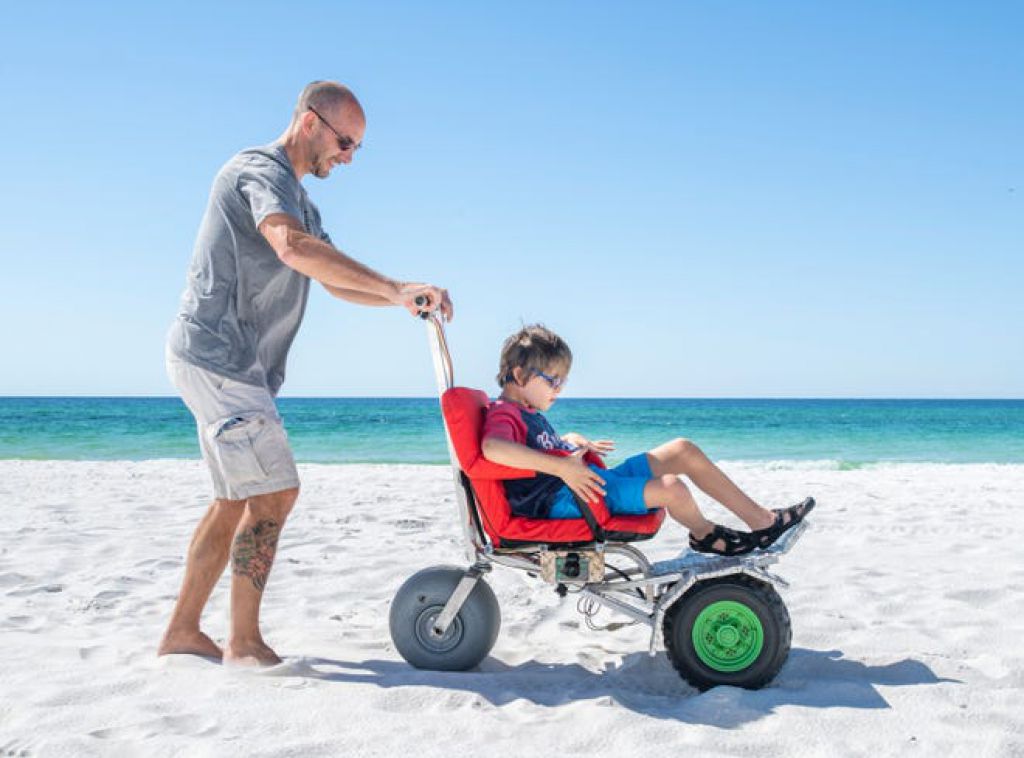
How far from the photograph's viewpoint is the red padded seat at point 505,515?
3297 mm

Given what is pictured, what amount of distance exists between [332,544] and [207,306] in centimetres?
311

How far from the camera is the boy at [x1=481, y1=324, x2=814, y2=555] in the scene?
322 cm

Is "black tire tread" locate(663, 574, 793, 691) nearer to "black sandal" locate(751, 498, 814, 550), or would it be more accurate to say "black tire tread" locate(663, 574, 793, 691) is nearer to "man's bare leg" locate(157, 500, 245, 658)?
"black sandal" locate(751, 498, 814, 550)

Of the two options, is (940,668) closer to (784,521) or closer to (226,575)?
(784,521)

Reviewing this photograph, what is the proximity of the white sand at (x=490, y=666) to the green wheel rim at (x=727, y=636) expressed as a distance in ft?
0.43

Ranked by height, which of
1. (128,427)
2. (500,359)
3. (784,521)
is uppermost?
(500,359)

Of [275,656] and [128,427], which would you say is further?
[128,427]

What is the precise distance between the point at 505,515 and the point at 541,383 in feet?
1.76

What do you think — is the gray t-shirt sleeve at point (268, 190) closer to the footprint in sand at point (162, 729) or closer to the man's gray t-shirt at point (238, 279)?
the man's gray t-shirt at point (238, 279)

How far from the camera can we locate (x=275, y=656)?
11.5 ft

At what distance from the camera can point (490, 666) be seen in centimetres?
365

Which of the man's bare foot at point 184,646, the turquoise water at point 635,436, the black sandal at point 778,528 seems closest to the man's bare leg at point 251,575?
the man's bare foot at point 184,646

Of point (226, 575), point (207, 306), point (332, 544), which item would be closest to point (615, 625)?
point (207, 306)

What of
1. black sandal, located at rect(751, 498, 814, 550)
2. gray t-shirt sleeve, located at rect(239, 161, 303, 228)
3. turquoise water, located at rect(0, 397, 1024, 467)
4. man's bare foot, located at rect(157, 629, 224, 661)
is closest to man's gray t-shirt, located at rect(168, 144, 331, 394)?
gray t-shirt sleeve, located at rect(239, 161, 303, 228)
